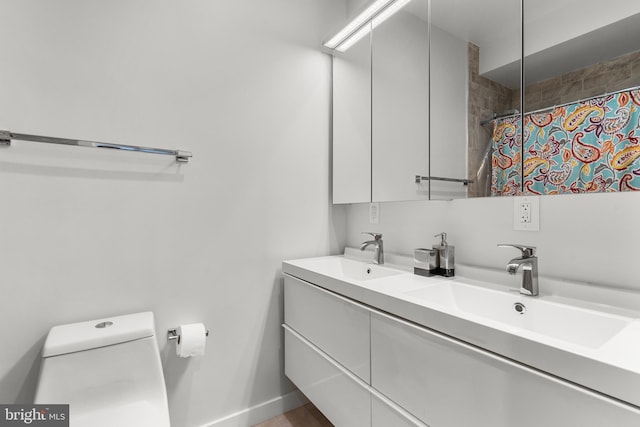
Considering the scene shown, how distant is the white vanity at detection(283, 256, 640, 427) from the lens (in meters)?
0.60

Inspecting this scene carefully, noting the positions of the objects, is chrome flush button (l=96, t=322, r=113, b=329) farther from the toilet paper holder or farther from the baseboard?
the baseboard

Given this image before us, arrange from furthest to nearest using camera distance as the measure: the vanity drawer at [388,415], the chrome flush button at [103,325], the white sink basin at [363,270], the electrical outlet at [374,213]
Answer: the electrical outlet at [374,213] → the white sink basin at [363,270] → the chrome flush button at [103,325] → the vanity drawer at [388,415]

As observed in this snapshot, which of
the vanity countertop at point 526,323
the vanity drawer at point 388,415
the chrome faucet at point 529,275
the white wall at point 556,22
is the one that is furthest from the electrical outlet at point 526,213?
the vanity drawer at point 388,415

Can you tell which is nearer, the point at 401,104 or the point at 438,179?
the point at 438,179

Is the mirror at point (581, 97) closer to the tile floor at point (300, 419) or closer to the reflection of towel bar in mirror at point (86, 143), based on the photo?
the reflection of towel bar in mirror at point (86, 143)

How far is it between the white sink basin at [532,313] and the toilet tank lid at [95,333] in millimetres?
1008

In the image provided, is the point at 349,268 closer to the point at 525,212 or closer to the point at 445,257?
the point at 445,257

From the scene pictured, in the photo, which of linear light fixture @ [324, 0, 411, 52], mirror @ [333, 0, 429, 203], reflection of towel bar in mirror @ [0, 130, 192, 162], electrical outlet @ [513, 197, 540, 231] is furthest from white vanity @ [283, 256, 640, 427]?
linear light fixture @ [324, 0, 411, 52]

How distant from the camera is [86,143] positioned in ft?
3.89

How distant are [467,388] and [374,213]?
43.3 inches

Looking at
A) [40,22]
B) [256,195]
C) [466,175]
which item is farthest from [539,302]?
[40,22]

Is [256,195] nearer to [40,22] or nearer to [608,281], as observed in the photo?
[40,22]

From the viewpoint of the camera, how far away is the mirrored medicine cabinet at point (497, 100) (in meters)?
0.91

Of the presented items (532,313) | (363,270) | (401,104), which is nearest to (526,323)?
(532,313)
